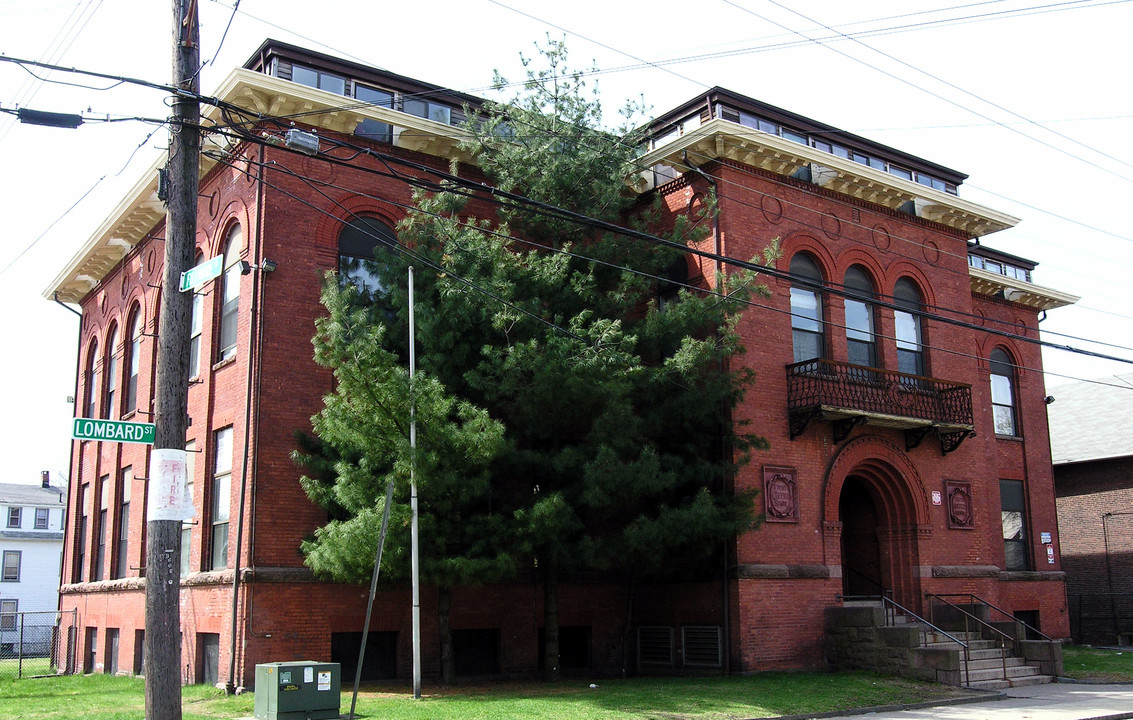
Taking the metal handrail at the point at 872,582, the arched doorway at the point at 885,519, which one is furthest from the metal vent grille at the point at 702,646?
the metal handrail at the point at 872,582

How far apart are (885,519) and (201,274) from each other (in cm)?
1784

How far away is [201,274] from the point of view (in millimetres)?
11727

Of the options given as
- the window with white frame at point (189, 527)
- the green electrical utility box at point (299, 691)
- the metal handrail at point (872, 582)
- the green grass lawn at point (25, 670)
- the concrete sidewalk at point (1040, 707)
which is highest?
the window with white frame at point (189, 527)

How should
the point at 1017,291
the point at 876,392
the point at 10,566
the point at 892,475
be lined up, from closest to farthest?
1. the point at 876,392
2. the point at 892,475
3. the point at 1017,291
4. the point at 10,566

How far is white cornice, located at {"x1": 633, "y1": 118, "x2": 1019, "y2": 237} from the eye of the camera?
72.3 feet

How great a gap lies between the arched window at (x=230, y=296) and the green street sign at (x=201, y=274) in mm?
9435

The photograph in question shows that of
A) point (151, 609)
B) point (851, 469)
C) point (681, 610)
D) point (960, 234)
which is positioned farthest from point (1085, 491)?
point (151, 609)

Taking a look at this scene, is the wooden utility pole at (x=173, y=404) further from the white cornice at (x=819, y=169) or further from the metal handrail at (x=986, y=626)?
the metal handrail at (x=986, y=626)

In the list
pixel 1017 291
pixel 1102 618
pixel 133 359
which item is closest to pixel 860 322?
pixel 1017 291

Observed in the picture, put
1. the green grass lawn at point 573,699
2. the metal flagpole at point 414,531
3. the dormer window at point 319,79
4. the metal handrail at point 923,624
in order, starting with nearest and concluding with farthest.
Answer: the green grass lawn at point 573,699, the metal flagpole at point 414,531, the metal handrail at point 923,624, the dormer window at point 319,79

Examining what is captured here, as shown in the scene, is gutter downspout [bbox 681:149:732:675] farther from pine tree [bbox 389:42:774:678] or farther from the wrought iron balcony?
the wrought iron balcony

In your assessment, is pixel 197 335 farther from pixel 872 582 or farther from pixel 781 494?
pixel 872 582

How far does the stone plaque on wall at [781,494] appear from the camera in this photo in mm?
21422

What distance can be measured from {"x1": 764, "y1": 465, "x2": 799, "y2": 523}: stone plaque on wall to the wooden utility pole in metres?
12.9
